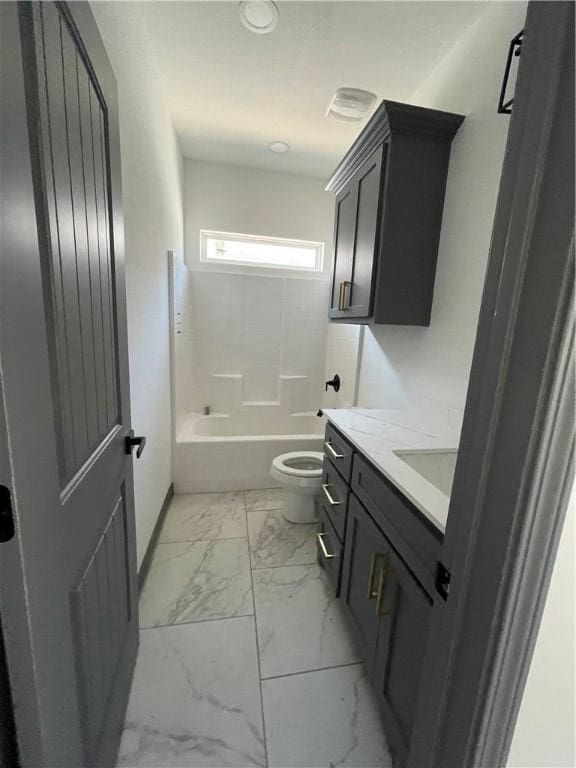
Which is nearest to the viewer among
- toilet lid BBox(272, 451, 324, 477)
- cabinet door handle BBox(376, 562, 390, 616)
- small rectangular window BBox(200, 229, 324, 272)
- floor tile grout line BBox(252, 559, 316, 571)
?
cabinet door handle BBox(376, 562, 390, 616)

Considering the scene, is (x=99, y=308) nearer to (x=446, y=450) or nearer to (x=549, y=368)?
(x=549, y=368)

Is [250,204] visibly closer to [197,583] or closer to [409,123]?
[409,123]

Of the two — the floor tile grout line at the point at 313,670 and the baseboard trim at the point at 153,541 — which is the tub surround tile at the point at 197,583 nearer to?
the baseboard trim at the point at 153,541

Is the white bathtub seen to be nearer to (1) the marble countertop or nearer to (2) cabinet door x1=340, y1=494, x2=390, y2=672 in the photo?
(1) the marble countertop

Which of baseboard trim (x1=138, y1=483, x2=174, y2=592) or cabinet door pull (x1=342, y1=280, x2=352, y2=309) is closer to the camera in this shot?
baseboard trim (x1=138, y1=483, x2=174, y2=592)

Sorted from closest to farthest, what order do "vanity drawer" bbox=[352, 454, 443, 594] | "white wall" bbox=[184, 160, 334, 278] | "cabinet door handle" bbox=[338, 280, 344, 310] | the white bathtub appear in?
"vanity drawer" bbox=[352, 454, 443, 594] → "cabinet door handle" bbox=[338, 280, 344, 310] → the white bathtub → "white wall" bbox=[184, 160, 334, 278]

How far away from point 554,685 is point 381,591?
0.55 m

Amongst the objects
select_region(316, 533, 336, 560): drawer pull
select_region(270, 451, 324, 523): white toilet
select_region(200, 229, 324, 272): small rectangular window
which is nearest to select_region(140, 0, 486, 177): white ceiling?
select_region(200, 229, 324, 272): small rectangular window

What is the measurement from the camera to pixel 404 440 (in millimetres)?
1333

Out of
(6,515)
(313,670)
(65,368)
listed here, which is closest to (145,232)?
(65,368)

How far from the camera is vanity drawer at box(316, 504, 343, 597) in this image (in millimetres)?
1458

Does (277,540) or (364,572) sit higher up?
(364,572)

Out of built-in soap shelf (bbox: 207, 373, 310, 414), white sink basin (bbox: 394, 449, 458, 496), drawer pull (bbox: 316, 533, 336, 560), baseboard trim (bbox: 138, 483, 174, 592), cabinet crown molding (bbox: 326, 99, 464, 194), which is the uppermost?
cabinet crown molding (bbox: 326, 99, 464, 194)

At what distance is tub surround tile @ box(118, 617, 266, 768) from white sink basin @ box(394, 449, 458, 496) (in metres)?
1.04
